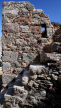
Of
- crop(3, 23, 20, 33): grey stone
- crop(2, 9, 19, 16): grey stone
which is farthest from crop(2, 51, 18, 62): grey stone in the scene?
crop(2, 9, 19, 16): grey stone

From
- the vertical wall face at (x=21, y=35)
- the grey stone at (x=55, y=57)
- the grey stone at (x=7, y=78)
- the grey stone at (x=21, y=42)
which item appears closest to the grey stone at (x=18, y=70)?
the vertical wall face at (x=21, y=35)

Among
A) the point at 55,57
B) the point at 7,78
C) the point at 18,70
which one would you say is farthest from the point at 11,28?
the point at 55,57

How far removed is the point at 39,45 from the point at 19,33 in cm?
88

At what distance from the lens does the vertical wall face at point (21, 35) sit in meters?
6.00

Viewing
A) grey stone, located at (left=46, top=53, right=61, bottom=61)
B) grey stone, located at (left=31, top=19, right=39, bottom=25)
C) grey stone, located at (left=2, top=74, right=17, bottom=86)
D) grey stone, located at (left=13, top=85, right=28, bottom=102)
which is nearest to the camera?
grey stone, located at (left=13, top=85, right=28, bottom=102)

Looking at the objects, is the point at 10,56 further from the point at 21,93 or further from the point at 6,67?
the point at 21,93

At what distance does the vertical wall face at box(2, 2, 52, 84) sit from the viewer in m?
6.00

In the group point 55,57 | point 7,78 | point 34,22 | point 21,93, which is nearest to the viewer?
point 21,93

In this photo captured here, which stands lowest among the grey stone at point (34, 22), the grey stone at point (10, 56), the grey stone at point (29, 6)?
the grey stone at point (10, 56)

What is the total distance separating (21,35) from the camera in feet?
19.9

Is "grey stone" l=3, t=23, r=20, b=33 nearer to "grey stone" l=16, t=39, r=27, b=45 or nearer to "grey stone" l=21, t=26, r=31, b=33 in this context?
"grey stone" l=21, t=26, r=31, b=33

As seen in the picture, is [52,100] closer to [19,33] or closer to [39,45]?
[39,45]

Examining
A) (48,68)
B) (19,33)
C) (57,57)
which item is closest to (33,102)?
(48,68)

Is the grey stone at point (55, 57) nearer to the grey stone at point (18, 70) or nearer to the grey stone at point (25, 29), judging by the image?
the grey stone at point (18, 70)
